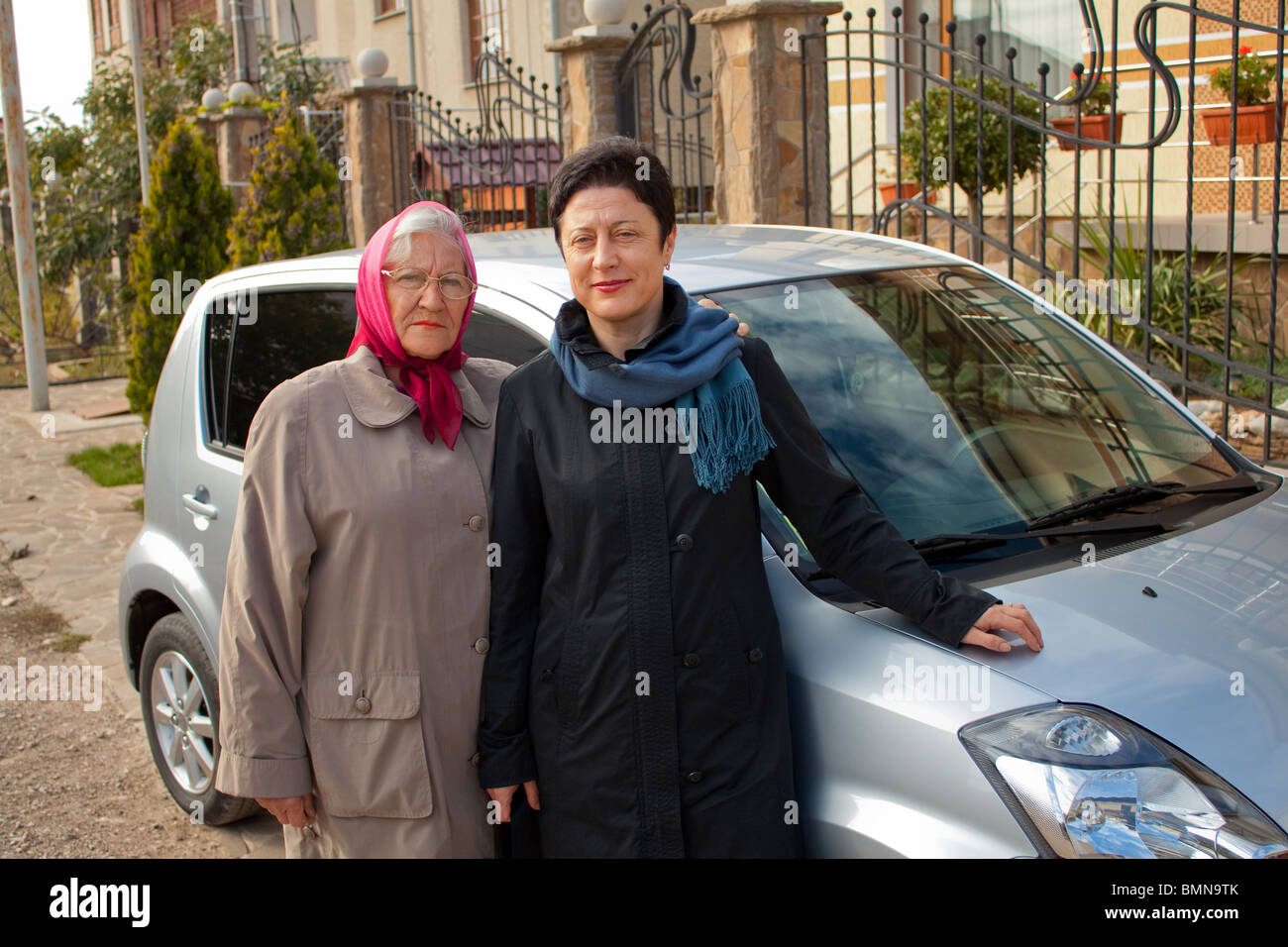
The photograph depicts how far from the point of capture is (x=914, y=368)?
121 inches

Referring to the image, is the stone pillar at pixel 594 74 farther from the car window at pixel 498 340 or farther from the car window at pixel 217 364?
the car window at pixel 498 340

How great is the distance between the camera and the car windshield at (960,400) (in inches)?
109

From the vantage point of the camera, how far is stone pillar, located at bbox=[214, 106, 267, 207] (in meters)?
13.1

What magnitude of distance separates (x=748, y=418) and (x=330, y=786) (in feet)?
3.74

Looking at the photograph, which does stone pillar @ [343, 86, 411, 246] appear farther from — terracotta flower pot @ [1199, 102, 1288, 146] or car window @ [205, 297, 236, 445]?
car window @ [205, 297, 236, 445]

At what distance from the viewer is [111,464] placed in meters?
10.4

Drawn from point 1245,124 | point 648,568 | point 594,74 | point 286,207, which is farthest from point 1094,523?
point 286,207

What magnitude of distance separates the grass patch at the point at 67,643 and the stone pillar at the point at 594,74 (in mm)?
3960

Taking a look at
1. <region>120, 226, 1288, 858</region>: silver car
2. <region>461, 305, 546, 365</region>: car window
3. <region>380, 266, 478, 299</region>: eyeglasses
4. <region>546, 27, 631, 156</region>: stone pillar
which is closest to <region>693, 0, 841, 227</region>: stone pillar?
<region>546, 27, 631, 156</region>: stone pillar

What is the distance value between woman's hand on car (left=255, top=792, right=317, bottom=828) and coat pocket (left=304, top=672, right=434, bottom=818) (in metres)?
0.05

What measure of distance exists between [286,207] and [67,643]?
4.11 metres

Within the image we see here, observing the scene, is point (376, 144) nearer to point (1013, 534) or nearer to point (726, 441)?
point (1013, 534)
